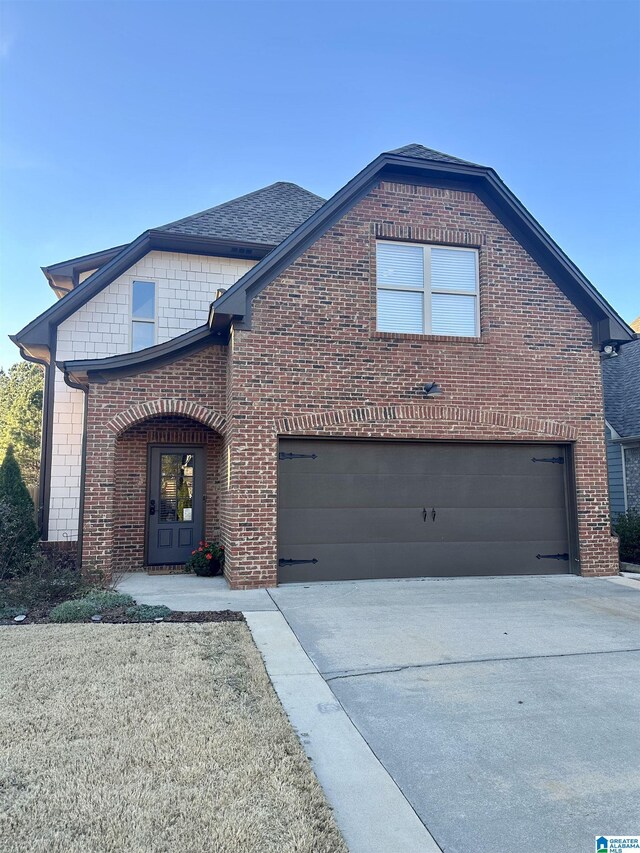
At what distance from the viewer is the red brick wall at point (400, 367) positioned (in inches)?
346

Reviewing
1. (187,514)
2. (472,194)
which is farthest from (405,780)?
(472,194)

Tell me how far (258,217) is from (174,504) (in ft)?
22.9

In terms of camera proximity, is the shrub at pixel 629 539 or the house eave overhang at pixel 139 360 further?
the shrub at pixel 629 539

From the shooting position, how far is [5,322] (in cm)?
2303

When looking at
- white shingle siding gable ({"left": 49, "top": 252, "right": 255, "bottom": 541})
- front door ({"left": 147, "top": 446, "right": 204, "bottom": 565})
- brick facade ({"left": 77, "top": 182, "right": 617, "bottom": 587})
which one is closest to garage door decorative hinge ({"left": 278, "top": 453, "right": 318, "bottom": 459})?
brick facade ({"left": 77, "top": 182, "right": 617, "bottom": 587})

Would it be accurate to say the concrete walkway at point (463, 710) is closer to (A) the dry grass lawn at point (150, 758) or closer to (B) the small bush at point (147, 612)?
(A) the dry grass lawn at point (150, 758)

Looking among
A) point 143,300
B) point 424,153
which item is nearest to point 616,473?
point 424,153

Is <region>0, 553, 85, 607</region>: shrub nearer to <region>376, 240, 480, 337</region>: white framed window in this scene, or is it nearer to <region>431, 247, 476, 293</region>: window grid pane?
<region>376, 240, 480, 337</region>: white framed window

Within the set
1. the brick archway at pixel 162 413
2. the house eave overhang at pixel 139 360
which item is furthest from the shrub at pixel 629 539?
the house eave overhang at pixel 139 360

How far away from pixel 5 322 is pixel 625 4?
22601mm

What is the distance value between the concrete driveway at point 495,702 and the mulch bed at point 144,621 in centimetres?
73

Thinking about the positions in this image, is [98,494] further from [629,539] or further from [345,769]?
[629,539]

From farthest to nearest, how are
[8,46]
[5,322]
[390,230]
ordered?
[5,322]
[8,46]
[390,230]

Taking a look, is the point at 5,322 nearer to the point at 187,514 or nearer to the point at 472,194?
the point at 187,514
